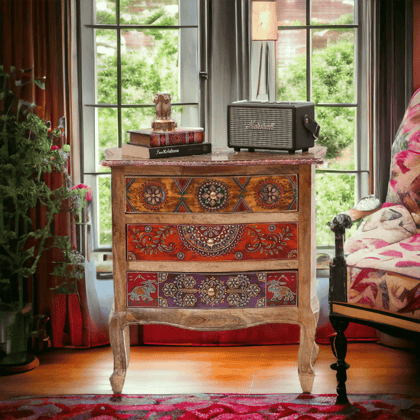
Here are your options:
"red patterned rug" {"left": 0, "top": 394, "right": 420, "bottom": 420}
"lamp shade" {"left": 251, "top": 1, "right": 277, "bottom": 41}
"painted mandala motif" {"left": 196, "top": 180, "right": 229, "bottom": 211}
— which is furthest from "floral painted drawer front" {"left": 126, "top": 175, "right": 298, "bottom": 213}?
"red patterned rug" {"left": 0, "top": 394, "right": 420, "bottom": 420}

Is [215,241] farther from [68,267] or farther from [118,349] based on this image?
[68,267]

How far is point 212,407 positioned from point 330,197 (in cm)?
143

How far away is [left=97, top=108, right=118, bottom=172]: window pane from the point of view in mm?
3467

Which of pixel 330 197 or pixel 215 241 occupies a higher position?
pixel 330 197

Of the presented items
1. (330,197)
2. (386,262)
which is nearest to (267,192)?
(386,262)

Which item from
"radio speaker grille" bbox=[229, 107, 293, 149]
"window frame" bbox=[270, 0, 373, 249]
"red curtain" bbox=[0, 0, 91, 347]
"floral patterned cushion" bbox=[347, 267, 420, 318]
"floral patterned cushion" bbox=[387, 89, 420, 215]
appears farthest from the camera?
"window frame" bbox=[270, 0, 373, 249]

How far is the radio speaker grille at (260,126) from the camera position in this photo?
2.62 metres

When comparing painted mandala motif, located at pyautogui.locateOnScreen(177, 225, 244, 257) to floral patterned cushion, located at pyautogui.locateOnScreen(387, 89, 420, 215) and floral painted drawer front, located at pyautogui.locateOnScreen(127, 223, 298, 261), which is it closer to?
floral painted drawer front, located at pyautogui.locateOnScreen(127, 223, 298, 261)

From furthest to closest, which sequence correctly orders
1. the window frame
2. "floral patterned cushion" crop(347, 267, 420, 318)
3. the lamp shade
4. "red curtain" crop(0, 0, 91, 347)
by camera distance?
the window frame → "red curtain" crop(0, 0, 91, 347) → the lamp shade → "floral patterned cushion" crop(347, 267, 420, 318)

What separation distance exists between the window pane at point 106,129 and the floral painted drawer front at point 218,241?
0.98 m

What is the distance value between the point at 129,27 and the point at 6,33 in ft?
2.09

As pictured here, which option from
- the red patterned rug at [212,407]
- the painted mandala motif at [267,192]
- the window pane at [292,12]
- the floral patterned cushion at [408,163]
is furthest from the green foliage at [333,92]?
the red patterned rug at [212,407]

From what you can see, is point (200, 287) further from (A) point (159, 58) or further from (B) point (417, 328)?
(A) point (159, 58)

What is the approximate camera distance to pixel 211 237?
8.55 ft
